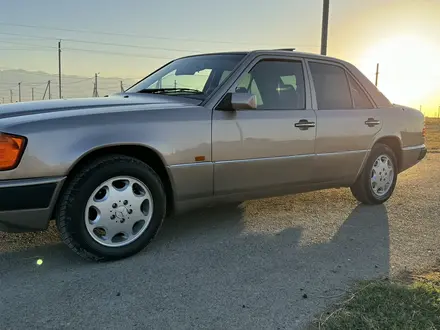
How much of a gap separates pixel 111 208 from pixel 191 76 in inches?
68.8

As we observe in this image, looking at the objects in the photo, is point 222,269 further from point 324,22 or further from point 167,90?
point 324,22

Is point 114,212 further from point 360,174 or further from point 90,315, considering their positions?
point 360,174

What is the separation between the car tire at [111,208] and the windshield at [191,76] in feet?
3.30

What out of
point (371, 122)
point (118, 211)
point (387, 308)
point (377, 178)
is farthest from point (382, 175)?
point (118, 211)

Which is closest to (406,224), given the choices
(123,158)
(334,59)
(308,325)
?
(334,59)

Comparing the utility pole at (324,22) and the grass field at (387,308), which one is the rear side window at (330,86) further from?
the utility pole at (324,22)

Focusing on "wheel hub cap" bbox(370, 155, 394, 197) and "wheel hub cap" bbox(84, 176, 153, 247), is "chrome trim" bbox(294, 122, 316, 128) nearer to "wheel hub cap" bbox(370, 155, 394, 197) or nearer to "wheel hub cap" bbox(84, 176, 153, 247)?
"wheel hub cap" bbox(370, 155, 394, 197)

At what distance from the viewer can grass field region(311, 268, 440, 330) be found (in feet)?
8.06

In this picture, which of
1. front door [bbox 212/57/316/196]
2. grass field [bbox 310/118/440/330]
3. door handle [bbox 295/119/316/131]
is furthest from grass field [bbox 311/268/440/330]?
door handle [bbox 295/119/316/131]

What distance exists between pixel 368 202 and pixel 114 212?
326 centimetres

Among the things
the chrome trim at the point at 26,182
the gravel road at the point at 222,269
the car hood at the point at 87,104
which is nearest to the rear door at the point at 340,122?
the gravel road at the point at 222,269

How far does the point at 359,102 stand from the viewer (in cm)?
501

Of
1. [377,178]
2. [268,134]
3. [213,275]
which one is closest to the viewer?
[213,275]

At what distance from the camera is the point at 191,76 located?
176 inches
